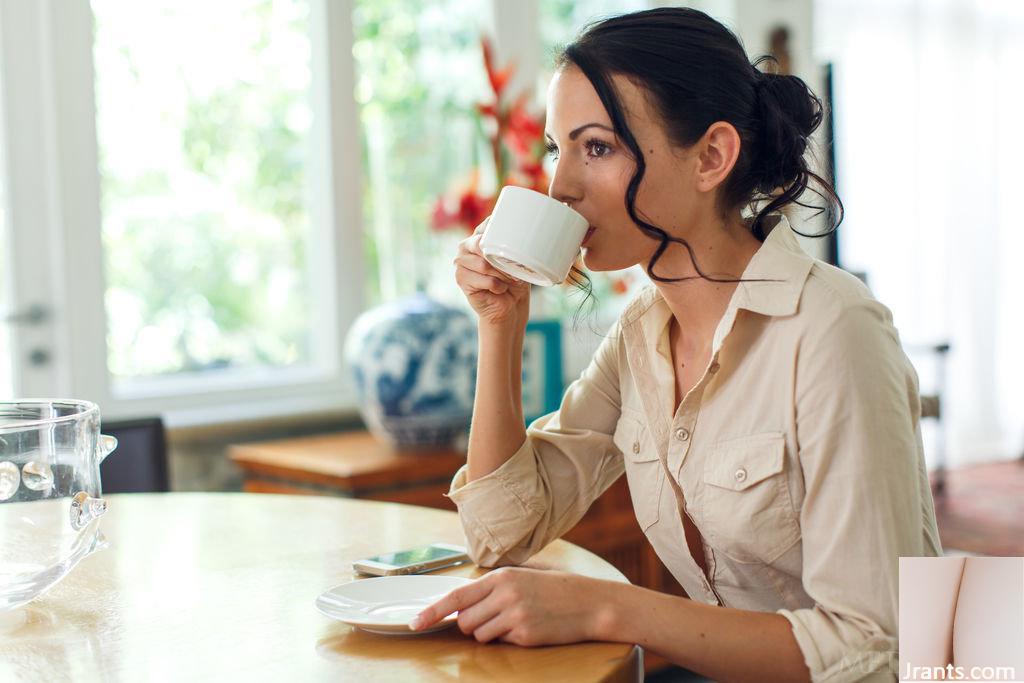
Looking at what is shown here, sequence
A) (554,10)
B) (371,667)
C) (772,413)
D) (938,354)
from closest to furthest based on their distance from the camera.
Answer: (371,667) < (772,413) < (554,10) < (938,354)

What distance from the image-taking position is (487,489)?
1269 millimetres

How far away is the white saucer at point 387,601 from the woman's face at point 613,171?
0.39m

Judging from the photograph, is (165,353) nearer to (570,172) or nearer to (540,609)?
(570,172)

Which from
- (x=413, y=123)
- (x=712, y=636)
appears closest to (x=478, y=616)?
(x=712, y=636)

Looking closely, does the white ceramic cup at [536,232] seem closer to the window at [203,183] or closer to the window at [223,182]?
the window at [223,182]

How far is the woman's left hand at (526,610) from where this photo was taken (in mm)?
942

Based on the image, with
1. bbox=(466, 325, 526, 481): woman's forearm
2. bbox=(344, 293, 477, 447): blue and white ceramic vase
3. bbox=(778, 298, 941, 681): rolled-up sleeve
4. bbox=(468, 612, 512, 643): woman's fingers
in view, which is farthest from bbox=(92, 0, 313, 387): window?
bbox=(778, 298, 941, 681): rolled-up sleeve

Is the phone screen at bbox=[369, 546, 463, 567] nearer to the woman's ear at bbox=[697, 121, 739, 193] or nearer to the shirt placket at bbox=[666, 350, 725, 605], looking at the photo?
the shirt placket at bbox=[666, 350, 725, 605]

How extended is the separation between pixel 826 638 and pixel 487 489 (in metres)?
0.44

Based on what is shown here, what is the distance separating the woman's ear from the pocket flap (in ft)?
0.93

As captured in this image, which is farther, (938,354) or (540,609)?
(938,354)

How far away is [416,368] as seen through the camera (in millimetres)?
2500

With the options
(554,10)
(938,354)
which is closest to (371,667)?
(554,10)

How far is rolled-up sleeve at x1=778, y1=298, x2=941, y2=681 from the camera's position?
947mm
